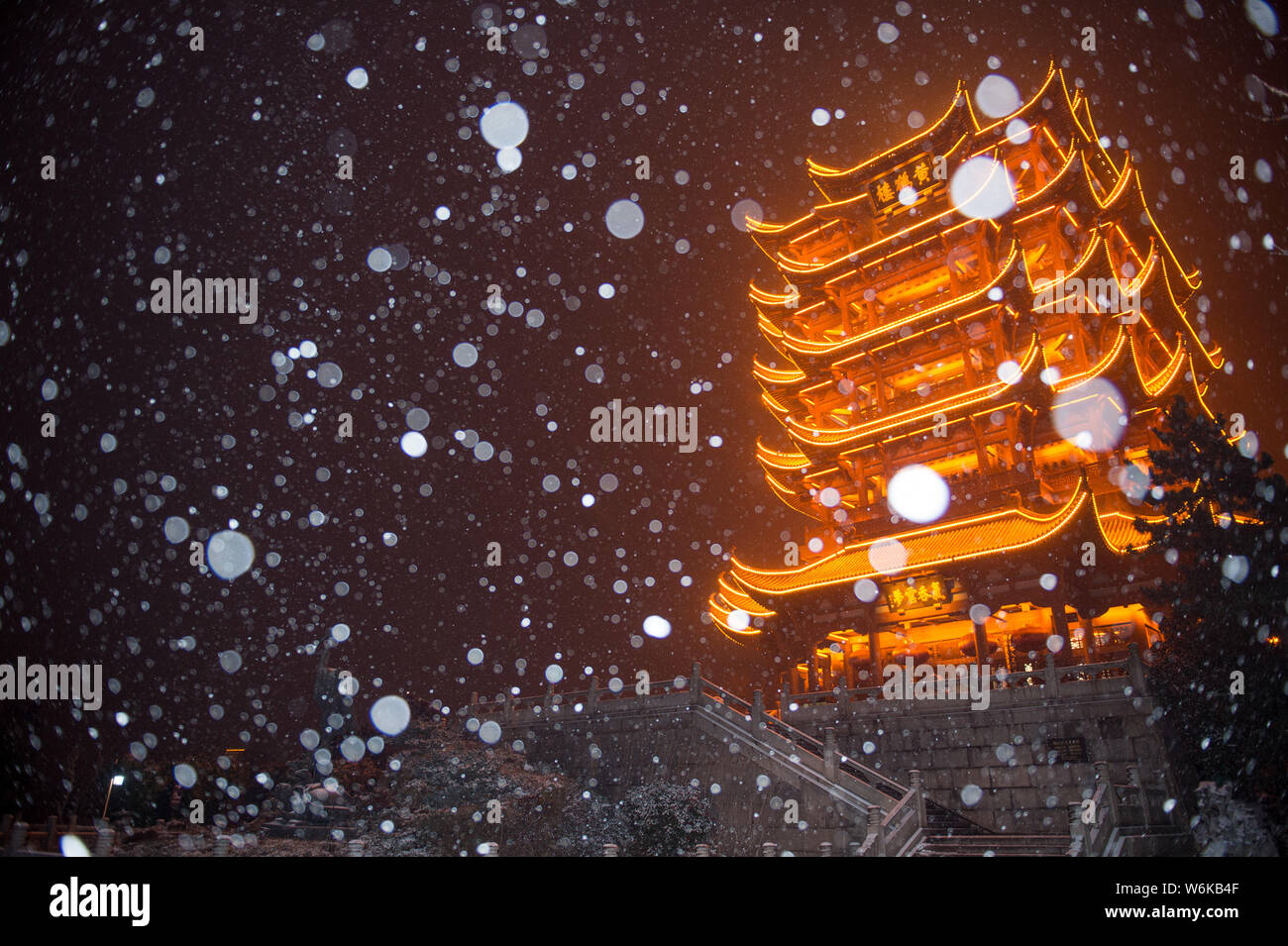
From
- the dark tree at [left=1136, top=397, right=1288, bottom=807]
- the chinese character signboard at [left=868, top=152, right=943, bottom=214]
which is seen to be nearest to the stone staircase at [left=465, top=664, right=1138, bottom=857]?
the dark tree at [left=1136, top=397, right=1288, bottom=807]

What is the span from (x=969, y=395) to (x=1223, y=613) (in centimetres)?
904

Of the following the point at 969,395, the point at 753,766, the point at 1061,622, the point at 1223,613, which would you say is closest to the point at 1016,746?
the point at 1061,622

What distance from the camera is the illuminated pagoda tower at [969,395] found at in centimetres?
1772

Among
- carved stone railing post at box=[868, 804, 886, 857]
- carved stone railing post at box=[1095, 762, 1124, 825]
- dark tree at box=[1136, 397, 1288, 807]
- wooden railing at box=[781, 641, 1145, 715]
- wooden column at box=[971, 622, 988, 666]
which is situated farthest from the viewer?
wooden column at box=[971, 622, 988, 666]

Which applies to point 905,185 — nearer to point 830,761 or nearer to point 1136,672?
point 1136,672

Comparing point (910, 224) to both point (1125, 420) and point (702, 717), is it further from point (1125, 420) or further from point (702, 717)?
point (702, 717)

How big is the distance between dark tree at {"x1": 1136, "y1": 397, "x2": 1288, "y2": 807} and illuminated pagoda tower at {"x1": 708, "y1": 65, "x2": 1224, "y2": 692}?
308cm

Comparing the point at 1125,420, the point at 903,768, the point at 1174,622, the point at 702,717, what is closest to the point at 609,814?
the point at 702,717

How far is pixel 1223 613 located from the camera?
38.0 ft

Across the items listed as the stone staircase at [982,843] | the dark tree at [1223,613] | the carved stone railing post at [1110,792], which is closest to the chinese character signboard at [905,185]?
the dark tree at [1223,613]

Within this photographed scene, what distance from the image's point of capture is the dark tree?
423 inches

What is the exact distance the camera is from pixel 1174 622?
40.6 feet

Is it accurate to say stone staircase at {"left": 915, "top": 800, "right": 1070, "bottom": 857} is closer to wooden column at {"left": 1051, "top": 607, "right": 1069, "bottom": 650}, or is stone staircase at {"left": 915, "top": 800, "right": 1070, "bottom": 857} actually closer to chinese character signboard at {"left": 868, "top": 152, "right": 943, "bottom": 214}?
wooden column at {"left": 1051, "top": 607, "right": 1069, "bottom": 650}
